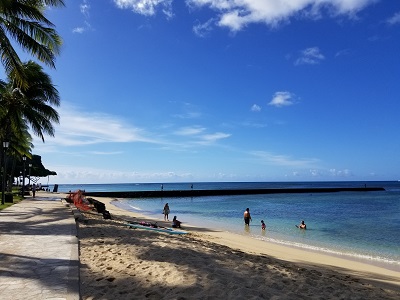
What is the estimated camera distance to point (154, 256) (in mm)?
8008

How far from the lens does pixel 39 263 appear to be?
22.4 feet

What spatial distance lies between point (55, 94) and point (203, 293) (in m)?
23.5

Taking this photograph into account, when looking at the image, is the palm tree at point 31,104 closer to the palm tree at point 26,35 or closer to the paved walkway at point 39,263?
the palm tree at point 26,35

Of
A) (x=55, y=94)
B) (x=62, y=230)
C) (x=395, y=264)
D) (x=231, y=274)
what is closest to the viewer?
(x=231, y=274)

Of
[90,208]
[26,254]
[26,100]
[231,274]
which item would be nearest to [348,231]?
[90,208]

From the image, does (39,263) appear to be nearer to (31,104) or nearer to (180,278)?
(180,278)

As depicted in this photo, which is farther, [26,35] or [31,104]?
[31,104]

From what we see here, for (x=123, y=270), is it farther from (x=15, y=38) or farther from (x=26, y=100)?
(x=26, y=100)

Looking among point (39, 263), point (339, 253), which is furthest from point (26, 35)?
point (339, 253)

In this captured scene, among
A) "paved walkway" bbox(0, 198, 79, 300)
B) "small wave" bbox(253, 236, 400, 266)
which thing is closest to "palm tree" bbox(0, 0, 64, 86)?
"paved walkway" bbox(0, 198, 79, 300)

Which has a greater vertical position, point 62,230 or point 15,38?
point 15,38

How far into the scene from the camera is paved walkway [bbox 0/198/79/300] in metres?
5.15

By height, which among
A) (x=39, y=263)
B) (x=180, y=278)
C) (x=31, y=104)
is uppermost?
(x=31, y=104)

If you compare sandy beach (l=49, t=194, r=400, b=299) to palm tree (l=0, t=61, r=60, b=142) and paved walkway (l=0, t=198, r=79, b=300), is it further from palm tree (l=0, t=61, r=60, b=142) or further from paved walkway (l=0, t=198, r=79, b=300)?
palm tree (l=0, t=61, r=60, b=142)
